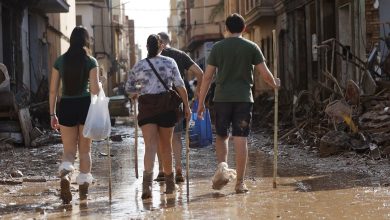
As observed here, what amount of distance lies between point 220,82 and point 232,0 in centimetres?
3180

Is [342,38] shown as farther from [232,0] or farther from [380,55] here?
[232,0]

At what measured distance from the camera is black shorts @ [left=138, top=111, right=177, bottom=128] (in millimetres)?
7344

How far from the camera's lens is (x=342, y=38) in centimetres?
1850

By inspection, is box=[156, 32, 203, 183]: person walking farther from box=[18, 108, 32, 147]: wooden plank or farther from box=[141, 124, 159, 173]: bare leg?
box=[18, 108, 32, 147]: wooden plank

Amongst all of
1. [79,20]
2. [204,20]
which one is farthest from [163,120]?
[79,20]

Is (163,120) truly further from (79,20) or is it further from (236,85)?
(79,20)

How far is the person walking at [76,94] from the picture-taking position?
278 inches

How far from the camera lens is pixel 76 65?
7.05 metres

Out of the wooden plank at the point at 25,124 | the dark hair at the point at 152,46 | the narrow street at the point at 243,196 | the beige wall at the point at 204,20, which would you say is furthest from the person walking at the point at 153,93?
the beige wall at the point at 204,20

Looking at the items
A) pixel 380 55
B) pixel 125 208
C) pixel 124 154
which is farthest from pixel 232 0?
pixel 125 208

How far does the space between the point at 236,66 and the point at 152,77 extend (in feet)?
2.86

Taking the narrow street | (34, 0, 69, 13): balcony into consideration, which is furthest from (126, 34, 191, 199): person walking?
(34, 0, 69, 13): balcony

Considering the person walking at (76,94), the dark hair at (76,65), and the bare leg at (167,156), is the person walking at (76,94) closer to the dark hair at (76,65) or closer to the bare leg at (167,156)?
the dark hair at (76,65)

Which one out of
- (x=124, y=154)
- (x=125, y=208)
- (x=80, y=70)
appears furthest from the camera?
(x=124, y=154)
